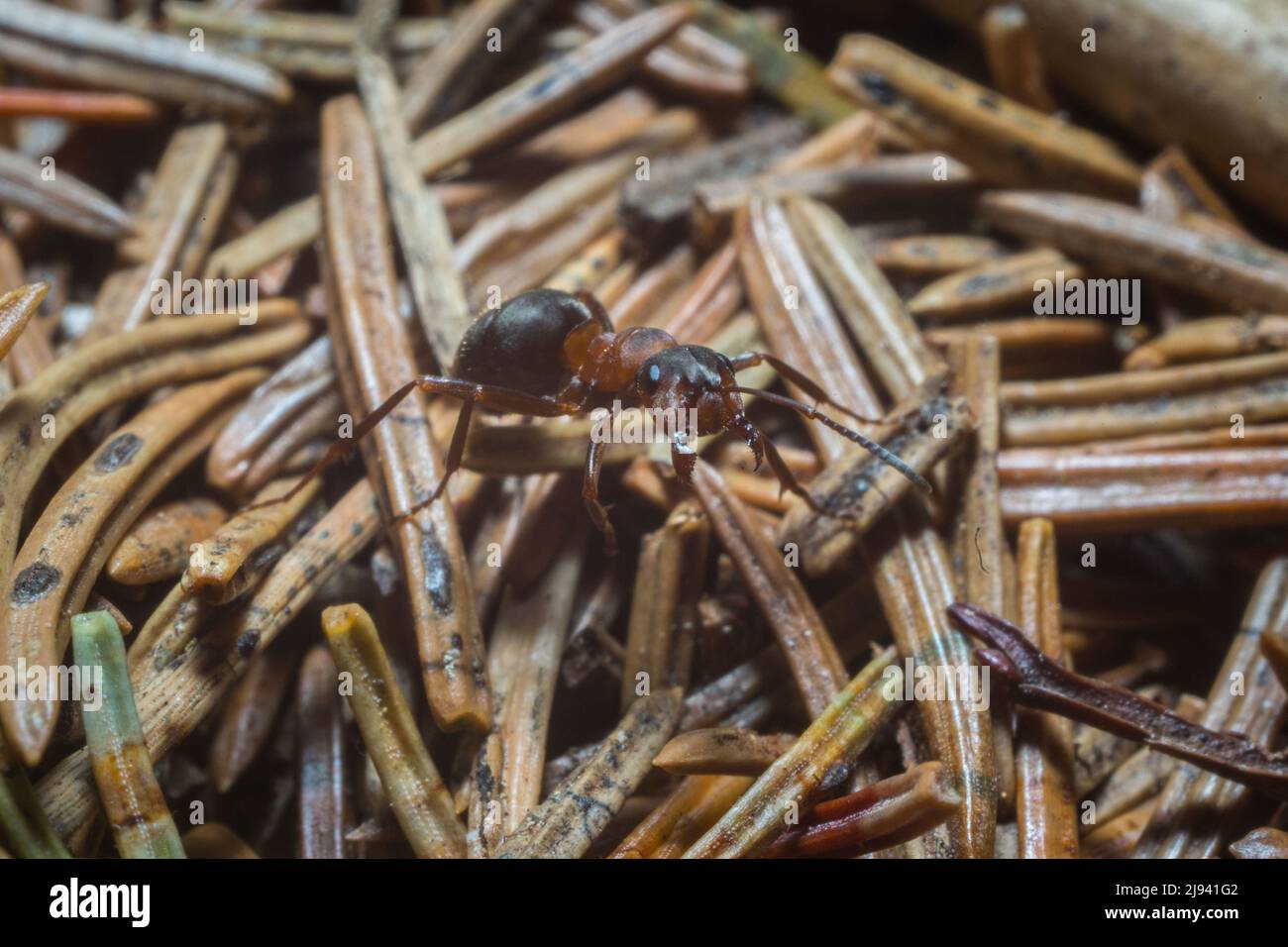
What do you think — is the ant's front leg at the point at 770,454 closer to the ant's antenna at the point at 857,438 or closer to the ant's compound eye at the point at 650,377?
the ant's antenna at the point at 857,438

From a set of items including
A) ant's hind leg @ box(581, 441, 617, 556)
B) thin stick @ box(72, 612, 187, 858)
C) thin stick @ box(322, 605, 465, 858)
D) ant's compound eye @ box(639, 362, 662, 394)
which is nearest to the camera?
thin stick @ box(72, 612, 187, 858)

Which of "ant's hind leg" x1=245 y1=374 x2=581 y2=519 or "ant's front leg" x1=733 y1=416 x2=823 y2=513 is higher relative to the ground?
"ant's hind leg" x1=245 y1=374 x2=581 y2=519

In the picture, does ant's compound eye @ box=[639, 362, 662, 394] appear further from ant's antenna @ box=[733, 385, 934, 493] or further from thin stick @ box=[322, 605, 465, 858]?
thin stick @ box=[322, 605, 465, 858]

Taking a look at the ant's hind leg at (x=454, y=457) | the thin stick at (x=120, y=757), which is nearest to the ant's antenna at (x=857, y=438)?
the ant's hind leg at (x=454, y=457)

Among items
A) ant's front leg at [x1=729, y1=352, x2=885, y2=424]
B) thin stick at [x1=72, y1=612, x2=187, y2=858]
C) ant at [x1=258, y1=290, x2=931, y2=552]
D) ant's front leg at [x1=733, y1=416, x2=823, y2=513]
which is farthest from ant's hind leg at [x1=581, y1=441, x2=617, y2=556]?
thin stick at [x1=72, y1=612, x2=187, y2=858]

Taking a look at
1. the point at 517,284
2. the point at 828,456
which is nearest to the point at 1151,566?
the point at 828,456

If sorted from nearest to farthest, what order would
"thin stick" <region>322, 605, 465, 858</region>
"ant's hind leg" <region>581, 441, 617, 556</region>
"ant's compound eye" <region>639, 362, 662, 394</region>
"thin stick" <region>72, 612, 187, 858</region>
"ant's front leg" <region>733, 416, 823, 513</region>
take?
"thin stick" <region>72, 612, 187, 858</region> → "thin stick" <region>322, 605, 465, 858</region> → "ant's hind leg" <region>581, 441, 617, 556</region> → "ant's front leg" <region>733, 416, 823, 513</region> → "ant's compound eye" <region>639, 362, 662, 394</region>

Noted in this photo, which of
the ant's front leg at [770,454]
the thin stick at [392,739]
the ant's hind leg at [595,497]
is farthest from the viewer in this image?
the ant's front leg at [770,454]

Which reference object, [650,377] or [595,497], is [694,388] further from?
[595,497]
